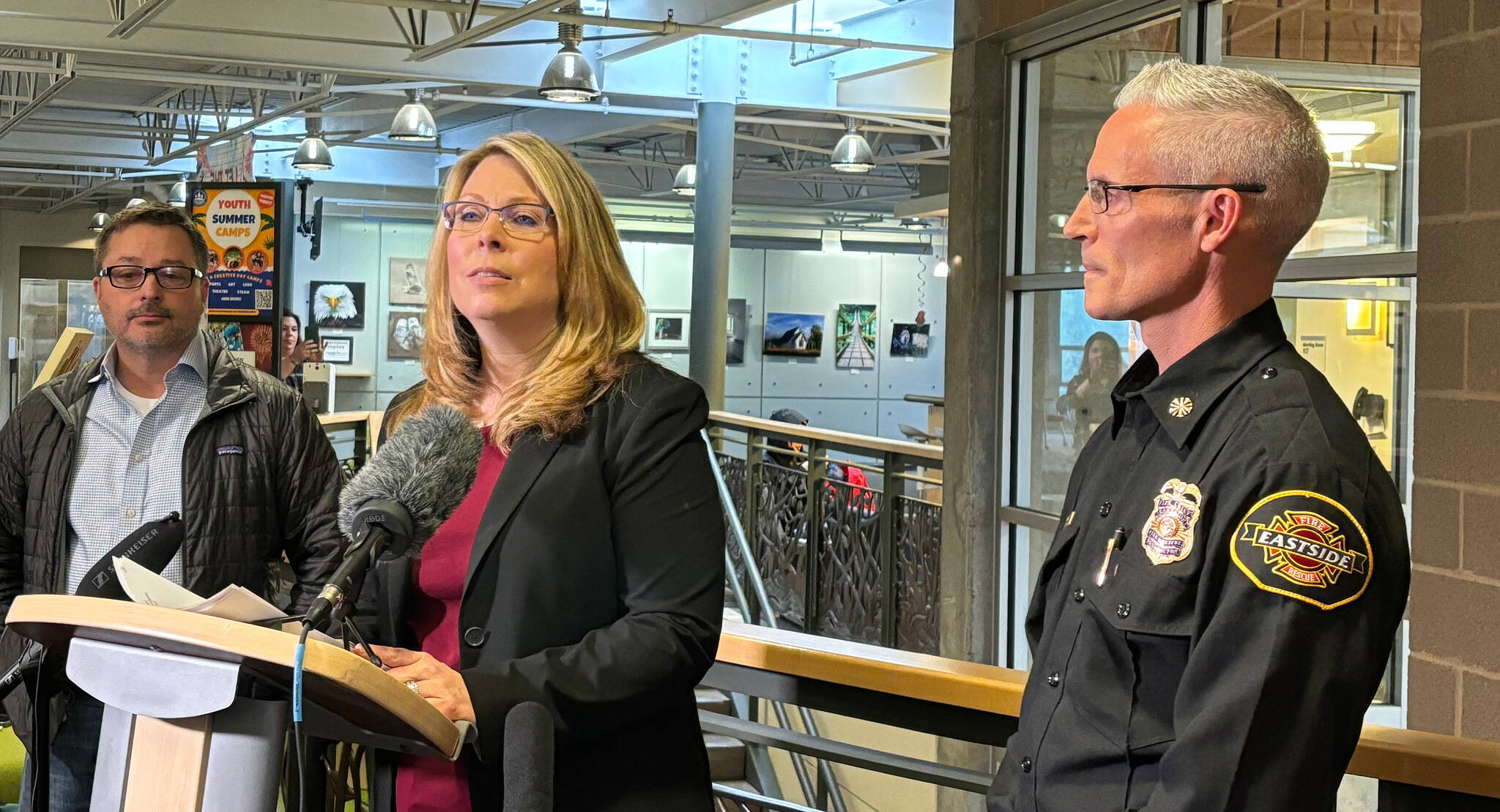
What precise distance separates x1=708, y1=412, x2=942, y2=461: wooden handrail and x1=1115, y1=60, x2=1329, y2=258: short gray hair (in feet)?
15.7

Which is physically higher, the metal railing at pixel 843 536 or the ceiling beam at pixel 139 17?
the ceiling beam at pixel 139 17

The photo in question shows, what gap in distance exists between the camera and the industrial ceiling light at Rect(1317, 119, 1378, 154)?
360cm

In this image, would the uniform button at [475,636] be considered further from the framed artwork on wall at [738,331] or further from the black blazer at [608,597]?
the framed artwork on wall at [738,331]

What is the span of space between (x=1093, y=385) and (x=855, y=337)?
19.2 metres

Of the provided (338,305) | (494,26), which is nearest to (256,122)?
(494,26)

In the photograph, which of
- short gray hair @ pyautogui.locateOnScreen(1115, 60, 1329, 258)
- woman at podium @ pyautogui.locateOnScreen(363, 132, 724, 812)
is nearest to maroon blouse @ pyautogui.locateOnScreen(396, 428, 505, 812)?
woman at podium @ pyautogui.locateOnScreen(363, 132, 724, 812)

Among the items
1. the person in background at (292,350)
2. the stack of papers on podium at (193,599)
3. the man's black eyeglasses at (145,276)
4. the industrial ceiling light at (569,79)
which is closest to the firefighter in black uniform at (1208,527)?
the stack of papers on podium at (193,599)

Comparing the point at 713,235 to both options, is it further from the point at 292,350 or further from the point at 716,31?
the point at 292,350

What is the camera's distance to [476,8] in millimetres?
8992

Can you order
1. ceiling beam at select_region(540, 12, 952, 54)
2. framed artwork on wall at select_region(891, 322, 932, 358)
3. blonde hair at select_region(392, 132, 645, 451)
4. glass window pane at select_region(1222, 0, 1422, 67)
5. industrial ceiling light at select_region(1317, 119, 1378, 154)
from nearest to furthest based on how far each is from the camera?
1. blonde hair at select_region(392, 132, 645, 451)
2. glass window pane at select_region(1222, 0, 1422, 67)
3. industrial ceiling light at select_region(1317, 119, 1378, 154)
4. ceiling beam at select_region(540, 12, 952, 54)
5. framed artwork on wall at select_region(891, 322, 932, 358)

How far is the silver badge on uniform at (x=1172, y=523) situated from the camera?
1.39 meters

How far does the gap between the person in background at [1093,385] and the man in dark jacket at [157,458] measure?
2839 millimetres

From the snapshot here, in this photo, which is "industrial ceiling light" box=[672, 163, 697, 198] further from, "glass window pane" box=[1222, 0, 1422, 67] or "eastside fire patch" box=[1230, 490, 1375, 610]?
"eastside fire patch" box=[1230, 490, 1375, 610]

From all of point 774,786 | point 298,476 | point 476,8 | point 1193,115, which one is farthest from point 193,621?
point 476,8
